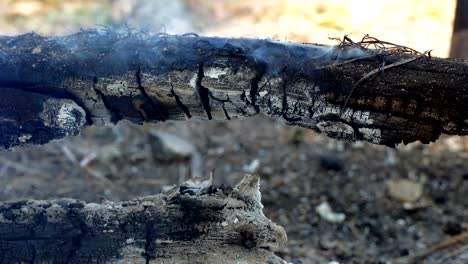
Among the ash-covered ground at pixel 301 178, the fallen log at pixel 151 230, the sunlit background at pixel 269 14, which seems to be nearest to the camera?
the fallen log at pixel 151 230

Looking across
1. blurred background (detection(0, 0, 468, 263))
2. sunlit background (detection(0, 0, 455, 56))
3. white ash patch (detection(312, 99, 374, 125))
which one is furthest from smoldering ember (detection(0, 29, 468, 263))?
sunlit background (detection(0, 0, 455, 56))

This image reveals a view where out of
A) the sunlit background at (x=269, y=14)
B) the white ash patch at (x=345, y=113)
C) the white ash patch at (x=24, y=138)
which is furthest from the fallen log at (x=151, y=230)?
the sunlit background at (x=269, y=14)

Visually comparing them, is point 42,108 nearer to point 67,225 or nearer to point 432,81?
point 67,225

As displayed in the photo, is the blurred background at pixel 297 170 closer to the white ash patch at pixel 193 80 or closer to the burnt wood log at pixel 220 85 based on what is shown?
the burnt wood log at pixel 220 85

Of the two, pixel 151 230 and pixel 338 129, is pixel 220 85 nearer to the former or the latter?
pixel 338 129

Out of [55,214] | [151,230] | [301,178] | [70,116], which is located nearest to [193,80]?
[70,116]

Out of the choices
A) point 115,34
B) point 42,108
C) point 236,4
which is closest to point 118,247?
point 42,108
